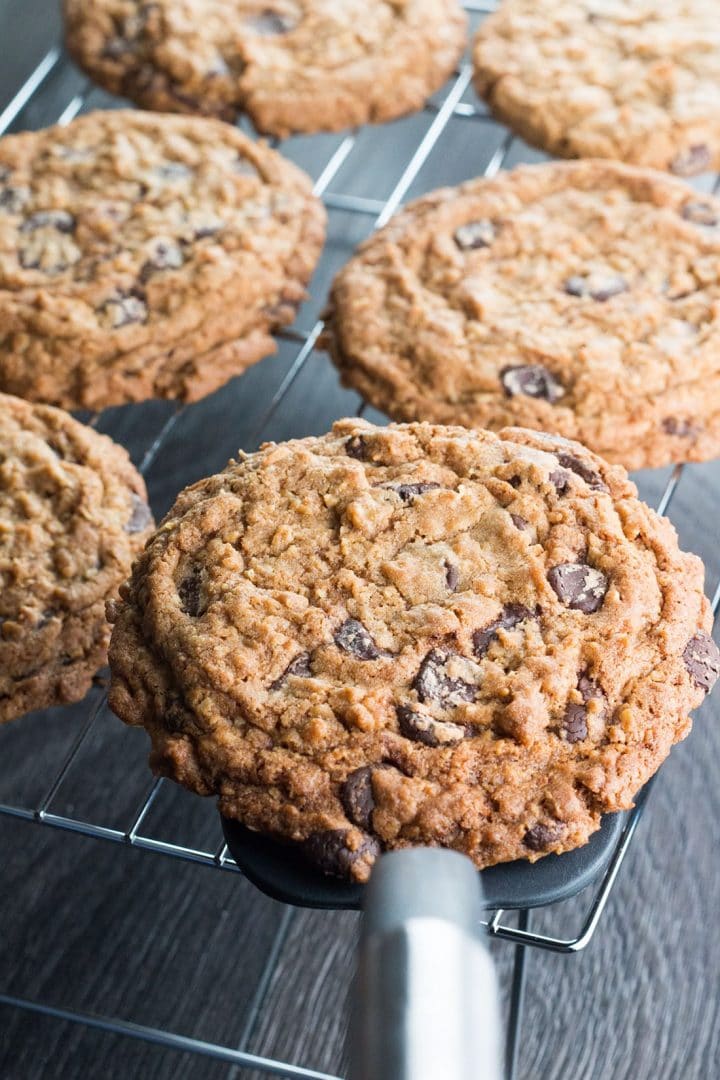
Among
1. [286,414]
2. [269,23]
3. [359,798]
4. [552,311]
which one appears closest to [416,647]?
[359,798]

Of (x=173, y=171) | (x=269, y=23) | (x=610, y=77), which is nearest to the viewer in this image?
(x=173, y=171)

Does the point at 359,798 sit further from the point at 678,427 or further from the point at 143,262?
the point at 143,262

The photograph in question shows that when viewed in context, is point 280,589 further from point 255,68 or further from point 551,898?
point 255,68

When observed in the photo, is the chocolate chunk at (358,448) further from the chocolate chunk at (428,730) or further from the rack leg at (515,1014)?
the rack leg at (515,1014)

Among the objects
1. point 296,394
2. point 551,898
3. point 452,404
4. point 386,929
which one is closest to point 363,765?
point 551,898

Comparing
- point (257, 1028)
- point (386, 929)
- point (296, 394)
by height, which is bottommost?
point (257, 1028)

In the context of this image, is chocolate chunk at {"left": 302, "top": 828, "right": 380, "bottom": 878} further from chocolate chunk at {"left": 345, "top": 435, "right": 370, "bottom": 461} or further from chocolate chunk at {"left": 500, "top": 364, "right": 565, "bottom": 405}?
chocolate chunk at {"left": 500, "top": 364, "right": 565, "bottom": 405}
